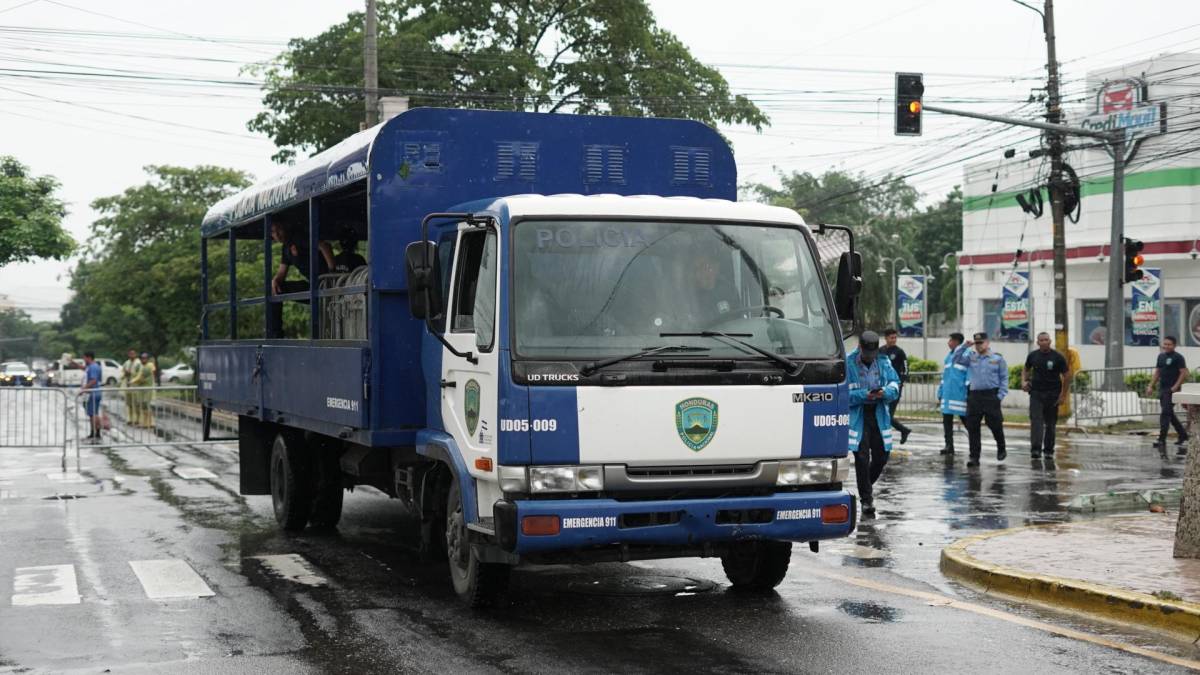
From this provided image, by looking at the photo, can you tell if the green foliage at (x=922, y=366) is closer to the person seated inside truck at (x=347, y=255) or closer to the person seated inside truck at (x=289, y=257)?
the person seated inside truck at (x=289, y=257)

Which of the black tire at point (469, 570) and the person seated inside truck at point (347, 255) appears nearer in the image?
the black tire at point (469, 570)

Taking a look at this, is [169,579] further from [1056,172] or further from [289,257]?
[1056,172]

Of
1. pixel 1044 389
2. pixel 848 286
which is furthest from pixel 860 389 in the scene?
pixel 1044 389

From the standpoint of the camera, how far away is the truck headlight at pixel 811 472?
26.6 feet

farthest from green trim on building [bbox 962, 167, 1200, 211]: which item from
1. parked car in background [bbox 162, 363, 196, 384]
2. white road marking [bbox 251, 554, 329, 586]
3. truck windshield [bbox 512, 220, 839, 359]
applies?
parked car in background [bbox 162, 363, 196, 384]

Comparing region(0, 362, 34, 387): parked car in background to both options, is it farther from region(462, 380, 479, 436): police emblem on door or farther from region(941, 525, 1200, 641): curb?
region(941, 525, 1200, 641): curb

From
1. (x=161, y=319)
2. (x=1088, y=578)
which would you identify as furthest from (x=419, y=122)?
(x=161, y=319)

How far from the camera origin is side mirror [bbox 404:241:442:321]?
26.6ft

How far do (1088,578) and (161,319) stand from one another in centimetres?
5236

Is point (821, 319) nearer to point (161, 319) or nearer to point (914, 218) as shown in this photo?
point (161, 319)

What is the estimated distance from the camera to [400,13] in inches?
1537

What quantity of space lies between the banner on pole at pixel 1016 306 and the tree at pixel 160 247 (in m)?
30.5

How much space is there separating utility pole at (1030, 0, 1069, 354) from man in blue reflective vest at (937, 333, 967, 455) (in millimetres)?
8115

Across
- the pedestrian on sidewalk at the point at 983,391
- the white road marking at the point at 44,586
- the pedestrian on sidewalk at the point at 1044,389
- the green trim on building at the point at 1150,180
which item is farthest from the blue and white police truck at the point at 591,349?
the green trim on building at the point at 1150,180
